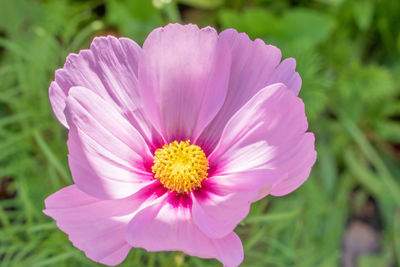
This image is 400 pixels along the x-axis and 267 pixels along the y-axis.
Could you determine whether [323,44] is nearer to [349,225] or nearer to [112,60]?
[349,225]

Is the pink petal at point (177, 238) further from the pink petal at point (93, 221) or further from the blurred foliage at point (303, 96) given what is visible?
the blurred foliage at point (303, 96)

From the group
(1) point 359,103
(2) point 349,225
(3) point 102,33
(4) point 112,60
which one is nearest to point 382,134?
(1) point 359,103

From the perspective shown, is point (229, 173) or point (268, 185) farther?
point (229, 173)

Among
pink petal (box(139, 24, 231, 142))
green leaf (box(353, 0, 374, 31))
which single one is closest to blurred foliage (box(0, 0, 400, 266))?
green leaf (box(353, 0, 374, 31))

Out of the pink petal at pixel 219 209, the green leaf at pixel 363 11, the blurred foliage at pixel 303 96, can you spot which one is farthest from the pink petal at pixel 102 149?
the green leaf at pixel 363 11

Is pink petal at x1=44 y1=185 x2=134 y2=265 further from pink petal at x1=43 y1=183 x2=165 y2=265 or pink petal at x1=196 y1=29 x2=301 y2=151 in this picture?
pink petal at x1=196 y1=29 x2=301 y2=151
